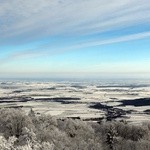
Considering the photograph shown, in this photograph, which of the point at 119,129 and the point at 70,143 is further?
the point at 119,129

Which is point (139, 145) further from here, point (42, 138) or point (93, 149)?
point (42, 138)

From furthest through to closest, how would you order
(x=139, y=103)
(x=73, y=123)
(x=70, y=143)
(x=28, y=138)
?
(x=139, y=103)
(x=73, y=123)
(x=70, y=143)
(x=28, y=138)

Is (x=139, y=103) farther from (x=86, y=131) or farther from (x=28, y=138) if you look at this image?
(x=28, y=138)

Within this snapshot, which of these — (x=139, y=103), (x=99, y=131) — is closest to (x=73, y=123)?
(x=99, y=131)

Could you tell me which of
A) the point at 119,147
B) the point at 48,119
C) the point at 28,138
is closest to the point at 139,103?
the point at 48,119

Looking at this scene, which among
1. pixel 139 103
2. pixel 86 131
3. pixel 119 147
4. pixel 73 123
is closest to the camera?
pixel 119 147

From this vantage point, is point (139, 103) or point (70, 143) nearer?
point (70, 143)
